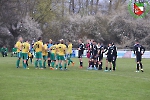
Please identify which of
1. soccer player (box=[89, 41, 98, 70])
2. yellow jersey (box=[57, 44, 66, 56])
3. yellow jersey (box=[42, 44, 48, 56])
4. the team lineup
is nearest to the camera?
yellow jersey (box=[57, 44, 66, 56])

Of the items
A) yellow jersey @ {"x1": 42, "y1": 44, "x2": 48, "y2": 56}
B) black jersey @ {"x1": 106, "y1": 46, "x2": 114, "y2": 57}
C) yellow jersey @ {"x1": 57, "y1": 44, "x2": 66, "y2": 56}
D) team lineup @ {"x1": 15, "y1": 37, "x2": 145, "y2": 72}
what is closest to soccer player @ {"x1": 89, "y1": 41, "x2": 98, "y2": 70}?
team lineup @ {"x1": 15, "y1": 37, "x2": 145, "y2": 72}

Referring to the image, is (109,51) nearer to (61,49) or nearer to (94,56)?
(94,56)

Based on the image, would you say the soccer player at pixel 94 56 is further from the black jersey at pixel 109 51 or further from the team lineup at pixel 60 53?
the black jersey at pixel 109 51

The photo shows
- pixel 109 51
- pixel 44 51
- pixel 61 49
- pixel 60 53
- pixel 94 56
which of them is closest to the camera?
pixel 61 49

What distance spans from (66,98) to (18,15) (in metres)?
51.4

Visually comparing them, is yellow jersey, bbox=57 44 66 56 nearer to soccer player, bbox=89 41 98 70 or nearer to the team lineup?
the team lineup

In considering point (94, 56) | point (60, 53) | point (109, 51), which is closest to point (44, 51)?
point (60, 53)

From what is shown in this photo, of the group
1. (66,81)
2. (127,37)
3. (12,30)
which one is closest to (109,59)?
(66,81)

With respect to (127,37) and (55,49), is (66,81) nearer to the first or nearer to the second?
(55,49)

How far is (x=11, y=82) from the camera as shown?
16.5m

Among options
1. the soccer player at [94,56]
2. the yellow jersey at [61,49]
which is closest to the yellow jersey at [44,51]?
the yellow jersey at [61,49]

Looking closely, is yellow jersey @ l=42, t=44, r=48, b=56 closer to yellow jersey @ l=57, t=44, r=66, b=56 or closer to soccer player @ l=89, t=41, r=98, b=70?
yellow jersey @ l=57, t=44, r=66, b=56

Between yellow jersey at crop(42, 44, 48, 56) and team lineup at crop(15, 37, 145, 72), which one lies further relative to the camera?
yellow jersey at crop(42, 44, 48, 56)

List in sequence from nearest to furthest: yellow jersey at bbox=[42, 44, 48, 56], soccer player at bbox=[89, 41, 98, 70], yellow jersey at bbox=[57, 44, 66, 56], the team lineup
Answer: yellow jersey at bbox=[57, 44, 66, 56]
the team lineup
yellow jersey at bbox=[42, 44, 48, 56]
soccer player at bbox=[89, 41, 98, 70]
